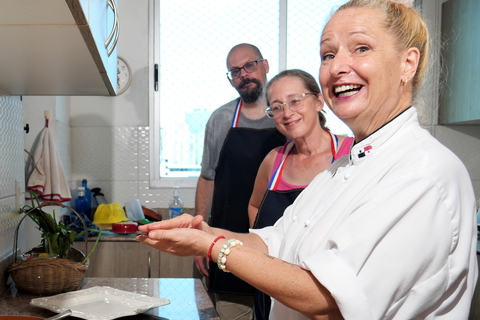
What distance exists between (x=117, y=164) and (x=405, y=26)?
265 centimetres

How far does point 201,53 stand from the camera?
332 centimetres

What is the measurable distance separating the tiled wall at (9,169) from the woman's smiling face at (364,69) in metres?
1.06

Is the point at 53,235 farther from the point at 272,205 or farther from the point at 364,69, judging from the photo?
the point at 364,69

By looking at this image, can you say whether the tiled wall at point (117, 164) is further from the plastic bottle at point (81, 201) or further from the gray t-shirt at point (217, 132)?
the gray t-shirt at point (217, 132)

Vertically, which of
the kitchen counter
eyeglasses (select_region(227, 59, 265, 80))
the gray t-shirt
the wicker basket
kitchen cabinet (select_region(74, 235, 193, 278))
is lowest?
kitchen cabinet (select_region(74, 235, 193, 278))

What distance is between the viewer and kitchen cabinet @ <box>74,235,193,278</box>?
2641mm

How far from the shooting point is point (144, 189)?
3.29 metres

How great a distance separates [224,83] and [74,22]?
2669 mm

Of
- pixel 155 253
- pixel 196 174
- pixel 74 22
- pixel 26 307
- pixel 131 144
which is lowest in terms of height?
pixel 155 253

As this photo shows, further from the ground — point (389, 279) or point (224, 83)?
point (224, 83)

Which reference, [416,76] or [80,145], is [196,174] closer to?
[80,145]

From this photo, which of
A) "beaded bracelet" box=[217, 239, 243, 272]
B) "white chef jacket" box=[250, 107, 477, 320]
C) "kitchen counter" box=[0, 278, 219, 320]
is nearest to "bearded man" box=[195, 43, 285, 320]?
"kitchen counter" box=[0, 278, 219, 320]

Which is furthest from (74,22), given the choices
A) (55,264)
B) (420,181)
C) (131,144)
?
(131,144)

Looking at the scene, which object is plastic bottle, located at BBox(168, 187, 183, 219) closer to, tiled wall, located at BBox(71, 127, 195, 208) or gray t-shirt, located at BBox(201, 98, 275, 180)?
tiled wall, located at BBox(71, 127, 195, 208)
